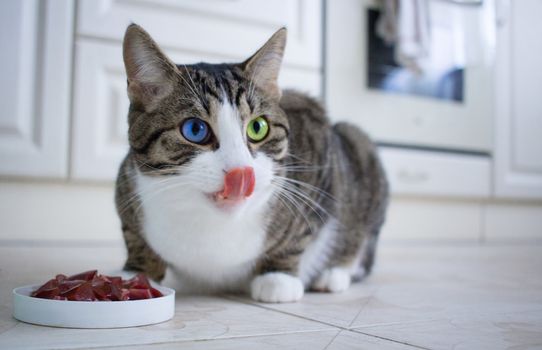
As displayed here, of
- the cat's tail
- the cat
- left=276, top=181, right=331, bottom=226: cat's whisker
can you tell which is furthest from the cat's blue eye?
the cat's tail

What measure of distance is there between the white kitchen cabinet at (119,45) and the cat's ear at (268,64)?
Result: 3.55ft

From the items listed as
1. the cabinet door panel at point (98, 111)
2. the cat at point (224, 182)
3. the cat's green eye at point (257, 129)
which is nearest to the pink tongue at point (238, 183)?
the cat at point (224, 182)

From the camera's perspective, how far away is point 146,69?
112cm

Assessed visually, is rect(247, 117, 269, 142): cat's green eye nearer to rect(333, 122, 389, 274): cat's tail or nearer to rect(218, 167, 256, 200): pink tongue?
rect(218, 167, 256, 200): pink tongue

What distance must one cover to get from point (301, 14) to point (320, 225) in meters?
1.33

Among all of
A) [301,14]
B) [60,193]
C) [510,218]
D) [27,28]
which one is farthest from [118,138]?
[510,218]

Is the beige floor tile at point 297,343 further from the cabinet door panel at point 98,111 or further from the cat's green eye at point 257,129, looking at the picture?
the cabinet door panel at point 98,111

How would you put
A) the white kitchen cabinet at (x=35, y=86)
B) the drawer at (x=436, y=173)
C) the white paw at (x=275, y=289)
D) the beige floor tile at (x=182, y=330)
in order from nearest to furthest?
the beige floor tile at (x=182, y=330)
the white paw at (x=275, y=289)
the white kitchen cabinet at (x=35, y=86)
the drawer at (x=436, y=173)

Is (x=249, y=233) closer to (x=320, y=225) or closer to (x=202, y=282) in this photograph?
(x=202, y=282)

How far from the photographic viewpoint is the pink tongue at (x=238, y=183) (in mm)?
1014

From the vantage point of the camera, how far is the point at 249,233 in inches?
48.8

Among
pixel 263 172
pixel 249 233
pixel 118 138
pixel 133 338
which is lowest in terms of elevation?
pixel 133 338

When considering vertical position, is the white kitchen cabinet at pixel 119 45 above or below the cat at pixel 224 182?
above

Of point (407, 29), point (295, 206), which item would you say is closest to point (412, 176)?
point (407, 29)
